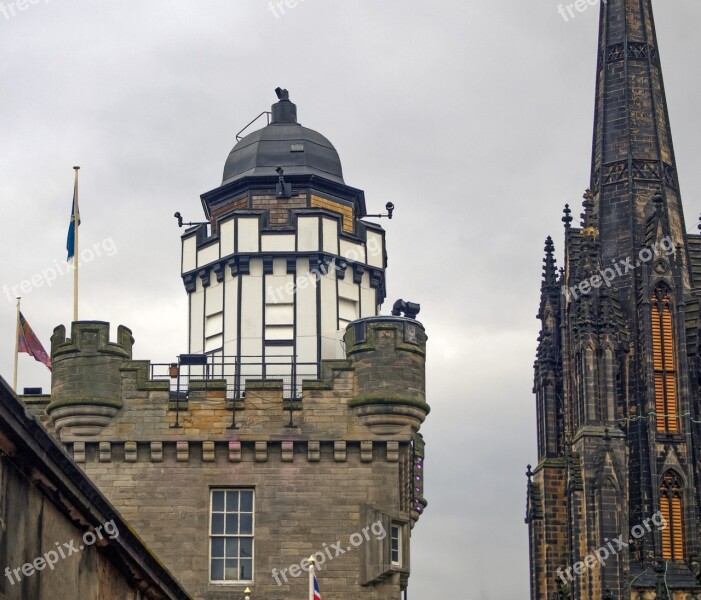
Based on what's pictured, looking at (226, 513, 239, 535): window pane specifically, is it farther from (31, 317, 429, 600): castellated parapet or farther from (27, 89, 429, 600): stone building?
(31, 317, 429, 600): castellated parapet

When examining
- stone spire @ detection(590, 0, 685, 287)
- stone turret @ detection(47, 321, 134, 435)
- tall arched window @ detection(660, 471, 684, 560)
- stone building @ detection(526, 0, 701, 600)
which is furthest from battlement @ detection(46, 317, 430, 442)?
stone spire @ detection(590, 0, 685, 287)

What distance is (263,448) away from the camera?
41531mm

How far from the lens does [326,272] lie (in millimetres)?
49188

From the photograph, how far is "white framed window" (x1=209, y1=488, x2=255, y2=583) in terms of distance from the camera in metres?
40.7

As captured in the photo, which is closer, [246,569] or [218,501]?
[246,569]

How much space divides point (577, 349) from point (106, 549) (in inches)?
2419

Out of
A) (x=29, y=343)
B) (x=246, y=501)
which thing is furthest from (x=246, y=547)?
(x=29, y=343)

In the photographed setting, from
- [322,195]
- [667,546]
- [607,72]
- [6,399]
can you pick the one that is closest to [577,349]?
[667,546]

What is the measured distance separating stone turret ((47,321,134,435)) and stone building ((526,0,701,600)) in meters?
43.5

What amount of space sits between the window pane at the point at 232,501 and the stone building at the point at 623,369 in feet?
138

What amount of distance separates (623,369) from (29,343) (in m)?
47.9

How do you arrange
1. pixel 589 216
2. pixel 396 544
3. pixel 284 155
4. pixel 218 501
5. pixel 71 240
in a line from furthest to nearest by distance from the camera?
pixel 589 216, pixel 284 155, pixel 71 240, pixel 218 501, pixel 396 544

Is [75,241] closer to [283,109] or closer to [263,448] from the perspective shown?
[263,448]

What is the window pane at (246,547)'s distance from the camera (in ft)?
134
